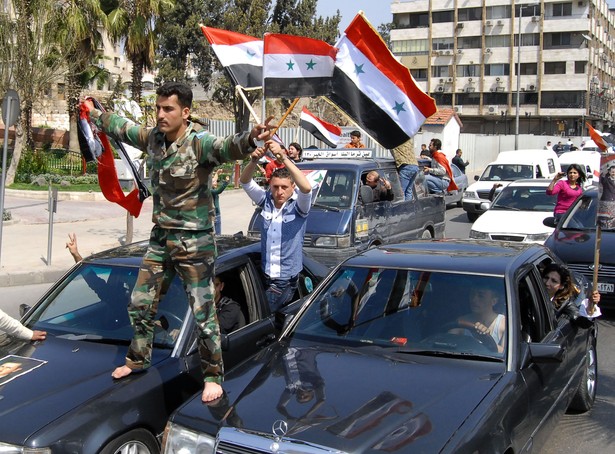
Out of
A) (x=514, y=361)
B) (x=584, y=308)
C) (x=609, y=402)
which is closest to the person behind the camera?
(x=514, y=361)

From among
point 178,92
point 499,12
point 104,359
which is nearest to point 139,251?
point 104,359

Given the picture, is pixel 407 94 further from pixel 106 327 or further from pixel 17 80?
pixel 17 80

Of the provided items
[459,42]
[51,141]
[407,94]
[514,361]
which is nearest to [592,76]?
[459,42]

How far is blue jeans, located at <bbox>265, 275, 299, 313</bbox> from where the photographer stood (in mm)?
5605

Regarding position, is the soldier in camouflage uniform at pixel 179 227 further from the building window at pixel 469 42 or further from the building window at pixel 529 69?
the building window at pixel 469 42

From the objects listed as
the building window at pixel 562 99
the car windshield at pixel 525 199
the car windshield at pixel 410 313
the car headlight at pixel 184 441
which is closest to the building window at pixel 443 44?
the building window at pixel 562 99

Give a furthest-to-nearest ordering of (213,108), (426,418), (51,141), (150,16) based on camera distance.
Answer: (213,108) < (51,141) < (150,16) < (426,418)

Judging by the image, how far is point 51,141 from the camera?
3903 centimetres

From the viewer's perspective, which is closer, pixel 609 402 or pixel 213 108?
pixel 609 402

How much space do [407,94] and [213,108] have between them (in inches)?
1515

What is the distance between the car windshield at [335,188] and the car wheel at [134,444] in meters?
6.87

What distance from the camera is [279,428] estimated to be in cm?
335

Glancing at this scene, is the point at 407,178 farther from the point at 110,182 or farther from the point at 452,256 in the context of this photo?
the point at 452,256

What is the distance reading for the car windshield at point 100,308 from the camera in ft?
15.5
